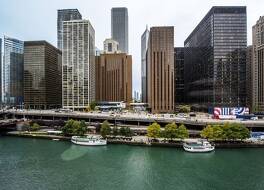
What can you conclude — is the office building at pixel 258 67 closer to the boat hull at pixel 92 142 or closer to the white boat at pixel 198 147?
the white boat at pixel 198 147

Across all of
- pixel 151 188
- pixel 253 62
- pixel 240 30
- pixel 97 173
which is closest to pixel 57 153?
Result: pixel 97 173

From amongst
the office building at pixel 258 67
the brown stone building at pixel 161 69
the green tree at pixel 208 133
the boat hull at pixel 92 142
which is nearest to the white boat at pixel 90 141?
the boat hull at pixel 92 142

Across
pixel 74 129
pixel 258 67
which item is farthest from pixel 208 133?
pixel 258 67

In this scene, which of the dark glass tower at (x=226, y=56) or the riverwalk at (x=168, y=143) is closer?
the riverwalk at (x=168, y=143)

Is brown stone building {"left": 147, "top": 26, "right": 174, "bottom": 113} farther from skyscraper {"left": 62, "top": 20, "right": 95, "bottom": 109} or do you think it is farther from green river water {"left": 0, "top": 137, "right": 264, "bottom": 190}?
green river water {"left": 0, "top": 137, "right": 264, "bottom": 190}

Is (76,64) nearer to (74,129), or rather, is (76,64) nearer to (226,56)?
(226,56)

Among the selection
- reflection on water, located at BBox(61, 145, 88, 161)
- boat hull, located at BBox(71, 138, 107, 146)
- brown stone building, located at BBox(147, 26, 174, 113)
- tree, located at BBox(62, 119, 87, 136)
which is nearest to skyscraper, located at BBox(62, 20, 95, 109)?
brown stone building, located at BBox(147, 26, 174, 113)
